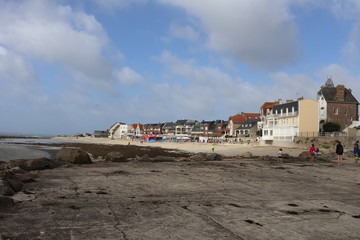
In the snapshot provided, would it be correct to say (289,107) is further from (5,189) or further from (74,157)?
(5,189)

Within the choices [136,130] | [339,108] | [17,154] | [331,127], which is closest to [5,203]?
[17,154]

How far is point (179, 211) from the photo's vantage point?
713 cm

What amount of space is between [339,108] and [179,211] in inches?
2759

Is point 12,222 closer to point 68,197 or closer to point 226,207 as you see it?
point 68,197

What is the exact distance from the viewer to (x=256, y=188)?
34.9 feet

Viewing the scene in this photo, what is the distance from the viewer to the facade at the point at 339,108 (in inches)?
2613

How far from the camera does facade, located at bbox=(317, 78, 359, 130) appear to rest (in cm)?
6638

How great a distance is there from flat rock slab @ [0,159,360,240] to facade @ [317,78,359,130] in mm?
61380

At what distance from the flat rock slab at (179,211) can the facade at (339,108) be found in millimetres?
61380

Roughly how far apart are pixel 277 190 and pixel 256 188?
28.8 inches

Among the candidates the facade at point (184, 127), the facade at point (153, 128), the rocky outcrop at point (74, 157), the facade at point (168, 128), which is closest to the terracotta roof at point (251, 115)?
the facade at point (184, 127)

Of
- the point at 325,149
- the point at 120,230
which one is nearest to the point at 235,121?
the point at 325,149

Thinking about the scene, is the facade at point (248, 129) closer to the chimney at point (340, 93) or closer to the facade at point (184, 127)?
the chimney at point (340, 93)

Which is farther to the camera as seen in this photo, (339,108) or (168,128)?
(168,128)
